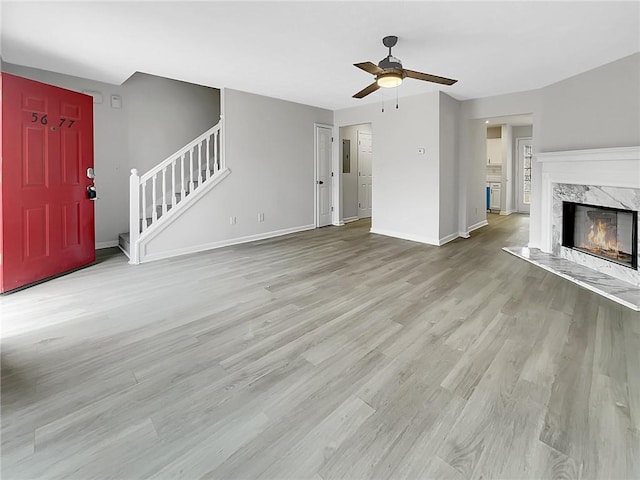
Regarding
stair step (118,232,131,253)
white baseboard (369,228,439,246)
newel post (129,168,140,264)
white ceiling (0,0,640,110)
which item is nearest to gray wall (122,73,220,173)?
white ceiling (0,0,640,110)

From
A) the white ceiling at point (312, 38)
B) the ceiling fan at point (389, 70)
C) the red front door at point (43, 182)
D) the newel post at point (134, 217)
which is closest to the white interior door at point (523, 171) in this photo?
the white ceiling at point (312, 38)

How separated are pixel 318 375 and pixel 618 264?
389 centimetres

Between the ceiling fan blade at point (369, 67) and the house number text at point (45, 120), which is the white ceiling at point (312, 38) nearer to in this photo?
the ceiling fan blade at point (369, 67)

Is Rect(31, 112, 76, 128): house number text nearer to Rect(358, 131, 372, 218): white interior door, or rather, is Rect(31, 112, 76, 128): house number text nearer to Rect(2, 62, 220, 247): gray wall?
Rect(2, 62, 220, 247): gray wall

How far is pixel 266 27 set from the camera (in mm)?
3215

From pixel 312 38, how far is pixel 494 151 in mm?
8418

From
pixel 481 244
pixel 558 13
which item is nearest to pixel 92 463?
pixel 558 13

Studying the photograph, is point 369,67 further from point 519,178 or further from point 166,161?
point 519,178

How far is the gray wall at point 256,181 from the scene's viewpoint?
5392 millimetres

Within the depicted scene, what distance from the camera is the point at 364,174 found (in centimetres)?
894

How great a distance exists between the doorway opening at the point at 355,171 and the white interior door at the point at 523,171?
451cm

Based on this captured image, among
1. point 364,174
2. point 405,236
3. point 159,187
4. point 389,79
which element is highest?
point 389,79

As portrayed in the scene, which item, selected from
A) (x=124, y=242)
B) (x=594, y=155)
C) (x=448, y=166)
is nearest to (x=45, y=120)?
(x=124, y=242)

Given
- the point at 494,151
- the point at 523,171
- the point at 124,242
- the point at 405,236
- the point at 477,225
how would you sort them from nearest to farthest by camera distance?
1. the point at 124,242
2. the point at 405,236
3. the point at 477,225
4. the point at 523,171
5. the point at 494,151
